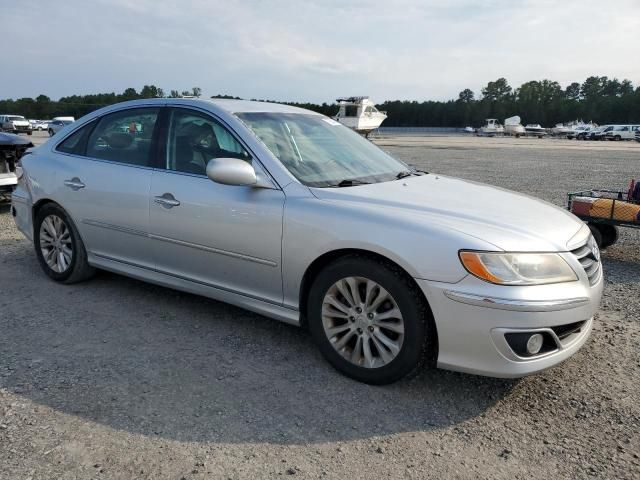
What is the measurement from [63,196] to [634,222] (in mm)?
5611

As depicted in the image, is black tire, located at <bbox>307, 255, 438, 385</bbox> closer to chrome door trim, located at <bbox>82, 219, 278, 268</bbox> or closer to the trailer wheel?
chrome door trim, located at <bbox>82, 219, 278, 268</bbox>

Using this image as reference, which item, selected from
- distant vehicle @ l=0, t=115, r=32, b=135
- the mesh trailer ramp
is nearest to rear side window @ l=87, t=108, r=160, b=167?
the mesh trailer ramp

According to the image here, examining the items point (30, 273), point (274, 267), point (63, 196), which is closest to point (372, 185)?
point (274, 267)

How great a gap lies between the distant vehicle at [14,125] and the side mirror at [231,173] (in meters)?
44.7

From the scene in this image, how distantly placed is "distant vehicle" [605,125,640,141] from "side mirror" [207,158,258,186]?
210 ft

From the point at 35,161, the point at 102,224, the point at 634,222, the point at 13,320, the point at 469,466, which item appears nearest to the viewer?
the point at 469,466

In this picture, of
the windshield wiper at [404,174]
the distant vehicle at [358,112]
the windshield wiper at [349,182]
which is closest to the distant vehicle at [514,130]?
the distant vehicle at [358,112]

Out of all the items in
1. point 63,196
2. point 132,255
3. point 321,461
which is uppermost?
point 63,196

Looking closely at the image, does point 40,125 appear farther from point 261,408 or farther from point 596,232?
point 261,408

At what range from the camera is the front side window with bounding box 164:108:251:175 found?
12.3ft

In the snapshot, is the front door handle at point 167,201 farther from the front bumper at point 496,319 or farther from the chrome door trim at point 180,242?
the front bumper at point 496,319

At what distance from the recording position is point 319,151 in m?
3.91

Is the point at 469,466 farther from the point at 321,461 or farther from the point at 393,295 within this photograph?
the point at 393,295

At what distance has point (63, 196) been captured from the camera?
4.60m
